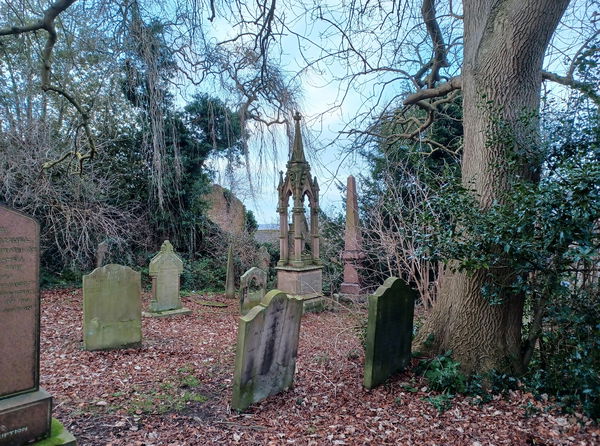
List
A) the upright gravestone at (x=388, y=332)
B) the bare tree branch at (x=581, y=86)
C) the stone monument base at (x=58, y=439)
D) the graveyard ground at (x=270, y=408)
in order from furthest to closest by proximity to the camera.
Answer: the upright gravestone at (x=388, y=332) < the bare tree branch at (x=581, y=86) < the graveyard ground at (x=270, y=408) < the stone monument base at (x=58, y=439)

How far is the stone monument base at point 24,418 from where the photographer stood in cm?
241

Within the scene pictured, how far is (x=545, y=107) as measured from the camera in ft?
14.1

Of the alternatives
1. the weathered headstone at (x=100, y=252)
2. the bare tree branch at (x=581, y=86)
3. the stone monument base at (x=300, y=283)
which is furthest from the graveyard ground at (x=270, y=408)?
the weathered headstone at (x=100, y=252)

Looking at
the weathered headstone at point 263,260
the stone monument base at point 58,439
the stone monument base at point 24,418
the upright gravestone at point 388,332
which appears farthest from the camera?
the weathered headstone at point 263,260

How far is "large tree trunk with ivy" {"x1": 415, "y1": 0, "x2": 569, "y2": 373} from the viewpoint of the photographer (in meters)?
3.89

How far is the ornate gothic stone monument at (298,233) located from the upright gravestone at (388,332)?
4977 millimetres

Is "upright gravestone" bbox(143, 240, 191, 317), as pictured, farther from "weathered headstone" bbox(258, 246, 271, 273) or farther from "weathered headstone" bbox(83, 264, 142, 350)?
"weathered headstone" bbox(258, 246, 271, 273)

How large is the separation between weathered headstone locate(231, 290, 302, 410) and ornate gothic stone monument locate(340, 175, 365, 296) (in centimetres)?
677

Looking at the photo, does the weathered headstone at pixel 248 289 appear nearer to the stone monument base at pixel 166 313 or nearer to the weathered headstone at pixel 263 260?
the stone monument base at pixel 166 313

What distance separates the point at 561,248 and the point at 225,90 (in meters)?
5.64

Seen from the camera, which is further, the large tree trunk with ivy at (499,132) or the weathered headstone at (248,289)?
the weathered headstone at (248,289)

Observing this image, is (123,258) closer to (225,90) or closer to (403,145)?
(225,90)

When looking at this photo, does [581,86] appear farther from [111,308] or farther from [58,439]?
[111,308]

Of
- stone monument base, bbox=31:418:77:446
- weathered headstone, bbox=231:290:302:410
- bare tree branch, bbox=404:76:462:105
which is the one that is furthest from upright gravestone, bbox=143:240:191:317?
bare tree branch, bbox=404:76:462:105
